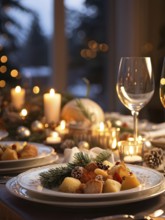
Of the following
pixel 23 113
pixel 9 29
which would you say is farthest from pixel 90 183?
pixel 9 29

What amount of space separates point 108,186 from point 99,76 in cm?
430

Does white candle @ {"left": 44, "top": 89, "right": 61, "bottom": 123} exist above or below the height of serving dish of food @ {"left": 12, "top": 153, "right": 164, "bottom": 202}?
above

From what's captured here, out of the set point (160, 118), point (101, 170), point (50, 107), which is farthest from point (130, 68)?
point (160, 118)

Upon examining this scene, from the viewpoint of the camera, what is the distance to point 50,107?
187 centimetres

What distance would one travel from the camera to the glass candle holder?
1.24m

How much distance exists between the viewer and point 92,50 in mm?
5039

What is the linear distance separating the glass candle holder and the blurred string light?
3.77 meters

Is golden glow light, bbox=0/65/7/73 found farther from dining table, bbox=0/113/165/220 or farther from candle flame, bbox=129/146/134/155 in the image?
dining table, bbox=0/113/165/220

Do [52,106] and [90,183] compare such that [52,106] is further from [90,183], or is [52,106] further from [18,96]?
[90,183]

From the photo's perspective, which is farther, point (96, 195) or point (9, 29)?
point (9, 29)

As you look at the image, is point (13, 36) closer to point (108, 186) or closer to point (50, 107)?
point (50, 107)

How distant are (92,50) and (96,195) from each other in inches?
167

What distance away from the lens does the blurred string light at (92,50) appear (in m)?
5.02

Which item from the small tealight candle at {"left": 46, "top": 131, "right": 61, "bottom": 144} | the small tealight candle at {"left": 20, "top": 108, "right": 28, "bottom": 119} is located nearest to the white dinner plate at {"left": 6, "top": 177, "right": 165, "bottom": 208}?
the small tealight candle at {"left": 46, "top": 131, "right": 61, "bottom": 144}
